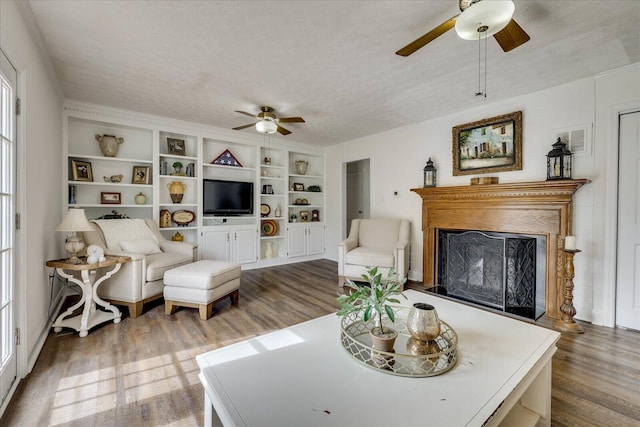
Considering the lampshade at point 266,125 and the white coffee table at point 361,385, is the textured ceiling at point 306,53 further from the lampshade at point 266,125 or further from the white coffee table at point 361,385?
Answer: the white coffee table at point 361,385

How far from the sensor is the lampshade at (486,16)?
1.29 meters

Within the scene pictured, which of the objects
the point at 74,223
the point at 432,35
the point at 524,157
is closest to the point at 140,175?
the point at 74,223

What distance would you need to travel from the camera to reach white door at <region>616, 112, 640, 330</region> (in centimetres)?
240

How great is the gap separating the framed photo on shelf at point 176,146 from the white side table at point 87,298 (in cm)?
201

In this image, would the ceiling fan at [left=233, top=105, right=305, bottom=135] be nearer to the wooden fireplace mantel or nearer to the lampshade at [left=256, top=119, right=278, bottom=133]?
the lampshade at [left=256, top=119, right=278, bottom=133]

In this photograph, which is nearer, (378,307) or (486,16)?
(378,307)

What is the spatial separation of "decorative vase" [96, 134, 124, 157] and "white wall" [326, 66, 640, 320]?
3520 millimetres

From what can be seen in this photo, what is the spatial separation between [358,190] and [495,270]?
3750 millimetres

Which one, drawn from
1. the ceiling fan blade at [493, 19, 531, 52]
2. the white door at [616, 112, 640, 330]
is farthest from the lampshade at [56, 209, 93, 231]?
the white door at [616, 112, 640, 330]

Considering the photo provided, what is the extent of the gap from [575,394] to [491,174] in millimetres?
2323

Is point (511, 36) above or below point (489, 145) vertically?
above

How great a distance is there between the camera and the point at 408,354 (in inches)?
45.6

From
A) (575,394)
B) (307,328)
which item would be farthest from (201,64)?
(575,394)

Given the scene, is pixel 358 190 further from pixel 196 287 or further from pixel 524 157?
pixel 196 287
